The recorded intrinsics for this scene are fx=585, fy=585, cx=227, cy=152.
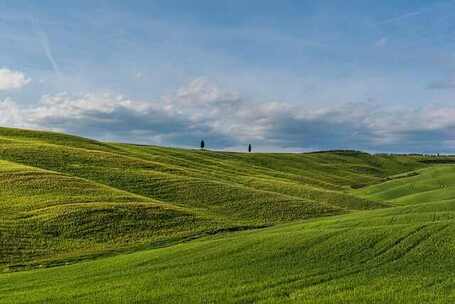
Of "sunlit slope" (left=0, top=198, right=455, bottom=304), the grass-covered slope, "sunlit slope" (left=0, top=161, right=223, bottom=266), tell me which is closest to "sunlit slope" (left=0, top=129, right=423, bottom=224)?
the grass-covered slope

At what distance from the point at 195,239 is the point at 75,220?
393 inches

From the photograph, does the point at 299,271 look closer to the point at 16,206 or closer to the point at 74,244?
the point at 74,244

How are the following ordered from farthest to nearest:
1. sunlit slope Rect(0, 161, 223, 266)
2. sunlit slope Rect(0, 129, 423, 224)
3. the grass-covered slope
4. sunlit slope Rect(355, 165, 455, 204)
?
1. sunlit slope Rect(355, 165, 455, 204)
2. sunlit slope Rect(0, 129, 423, 224)
3. the grass-covered slope
4. sunlit slope Rect(0, 161, 223, 266)

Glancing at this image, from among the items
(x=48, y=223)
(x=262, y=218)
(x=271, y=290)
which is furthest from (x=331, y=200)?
(x=271, y=290)

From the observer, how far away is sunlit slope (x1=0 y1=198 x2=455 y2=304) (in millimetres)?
21078

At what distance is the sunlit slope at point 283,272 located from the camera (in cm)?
2108

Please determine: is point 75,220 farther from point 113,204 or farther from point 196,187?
point 196,187

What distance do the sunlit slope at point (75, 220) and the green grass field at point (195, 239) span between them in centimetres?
10

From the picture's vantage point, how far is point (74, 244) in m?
39.4

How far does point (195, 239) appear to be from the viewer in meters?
40.1

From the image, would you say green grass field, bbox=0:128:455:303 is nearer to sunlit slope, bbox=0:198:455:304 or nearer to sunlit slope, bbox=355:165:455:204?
sunlit slope, bbox=0:198:455:304

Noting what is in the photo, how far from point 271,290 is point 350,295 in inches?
118

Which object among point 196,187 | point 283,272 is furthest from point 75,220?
point 283,272

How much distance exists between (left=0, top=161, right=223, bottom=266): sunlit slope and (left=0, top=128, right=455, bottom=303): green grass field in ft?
0.34
